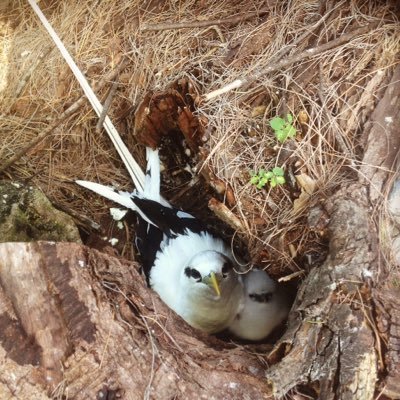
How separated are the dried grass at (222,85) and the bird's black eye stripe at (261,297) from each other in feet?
1.96

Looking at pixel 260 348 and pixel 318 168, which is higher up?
pixel 318 168

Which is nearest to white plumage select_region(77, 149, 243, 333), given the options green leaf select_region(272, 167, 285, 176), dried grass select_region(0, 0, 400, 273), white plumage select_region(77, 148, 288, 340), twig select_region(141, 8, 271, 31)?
white plumage select_region(77, 148, 288, 340)

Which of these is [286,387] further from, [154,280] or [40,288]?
[154,280]

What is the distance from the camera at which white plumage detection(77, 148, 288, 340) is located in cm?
346

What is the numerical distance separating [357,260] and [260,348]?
0.76 meters

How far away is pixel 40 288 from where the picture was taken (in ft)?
7.84

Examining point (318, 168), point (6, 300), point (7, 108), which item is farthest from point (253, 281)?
point (7, 108)

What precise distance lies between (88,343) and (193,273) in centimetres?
120

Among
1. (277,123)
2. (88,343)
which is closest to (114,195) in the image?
(277,123)

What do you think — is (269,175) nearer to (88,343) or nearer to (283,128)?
(283,128)

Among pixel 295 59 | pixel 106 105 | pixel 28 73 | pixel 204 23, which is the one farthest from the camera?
pixel 28 73

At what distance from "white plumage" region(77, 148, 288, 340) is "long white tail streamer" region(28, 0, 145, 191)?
8 centimetres

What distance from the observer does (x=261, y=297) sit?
146 inches

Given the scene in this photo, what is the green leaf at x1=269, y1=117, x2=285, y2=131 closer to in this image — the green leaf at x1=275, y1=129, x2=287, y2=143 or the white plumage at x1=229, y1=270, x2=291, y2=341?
the green leaf at x1=275, y1=129, x2=287, y2=143
